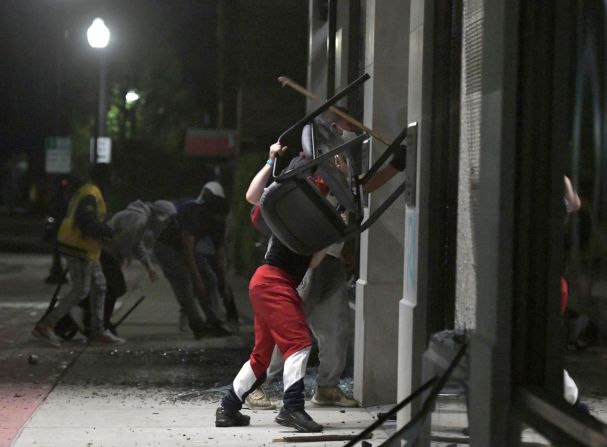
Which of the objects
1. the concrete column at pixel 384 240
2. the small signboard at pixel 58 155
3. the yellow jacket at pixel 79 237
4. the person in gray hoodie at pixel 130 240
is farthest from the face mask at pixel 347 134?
the small signboard at pixel 58 155

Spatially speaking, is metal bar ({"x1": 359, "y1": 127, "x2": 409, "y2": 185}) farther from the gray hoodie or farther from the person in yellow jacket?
the gray hoodie

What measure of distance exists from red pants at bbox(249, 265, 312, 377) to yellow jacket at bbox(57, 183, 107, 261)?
5148 millimetres

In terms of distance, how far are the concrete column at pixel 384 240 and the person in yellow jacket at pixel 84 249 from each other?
170 inches

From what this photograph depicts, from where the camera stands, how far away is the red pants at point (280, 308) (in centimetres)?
762

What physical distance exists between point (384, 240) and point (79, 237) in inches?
181

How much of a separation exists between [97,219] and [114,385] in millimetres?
2958

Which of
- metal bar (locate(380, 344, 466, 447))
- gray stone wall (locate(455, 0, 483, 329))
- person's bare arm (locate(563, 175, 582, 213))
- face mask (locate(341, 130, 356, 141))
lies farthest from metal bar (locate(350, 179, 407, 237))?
person's bare arm (locate(563, 175, 582, 213))

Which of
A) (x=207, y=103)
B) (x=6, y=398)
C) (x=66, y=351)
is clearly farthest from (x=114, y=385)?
(x=207, y=103)

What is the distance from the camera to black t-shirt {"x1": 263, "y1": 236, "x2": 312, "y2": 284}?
7.72 m

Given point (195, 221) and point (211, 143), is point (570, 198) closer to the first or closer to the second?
point (195, 221)

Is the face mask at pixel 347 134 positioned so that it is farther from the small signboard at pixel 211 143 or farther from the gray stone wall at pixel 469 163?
the small signboard at pixel 211 143

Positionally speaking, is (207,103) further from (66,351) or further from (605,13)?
(605,13)

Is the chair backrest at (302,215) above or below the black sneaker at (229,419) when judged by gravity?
Answer: above

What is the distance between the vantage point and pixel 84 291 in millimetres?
12398
